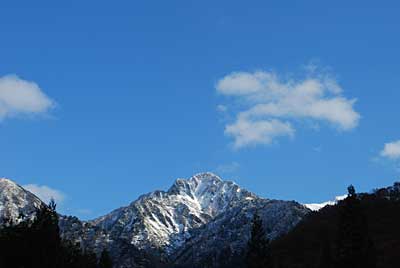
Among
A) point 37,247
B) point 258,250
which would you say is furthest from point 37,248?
point 258,250

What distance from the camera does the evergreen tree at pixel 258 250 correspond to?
58.8 meters

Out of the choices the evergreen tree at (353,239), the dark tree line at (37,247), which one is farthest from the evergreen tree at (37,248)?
the evergreen tree at (353,239)

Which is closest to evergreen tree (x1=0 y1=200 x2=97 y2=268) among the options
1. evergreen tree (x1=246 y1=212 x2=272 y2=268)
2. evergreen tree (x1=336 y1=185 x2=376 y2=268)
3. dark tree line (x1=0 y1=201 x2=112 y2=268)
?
dark tree line (x1=0 y1=201 x2=112 y2=268)

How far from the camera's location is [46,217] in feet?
203

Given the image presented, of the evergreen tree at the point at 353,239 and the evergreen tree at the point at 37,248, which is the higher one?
the evergreen tree at the point at 37,248

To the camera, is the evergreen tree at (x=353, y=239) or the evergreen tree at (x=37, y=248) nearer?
the evergreen tree at (x=353, y=239)

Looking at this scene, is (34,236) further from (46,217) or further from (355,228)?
(355,228)

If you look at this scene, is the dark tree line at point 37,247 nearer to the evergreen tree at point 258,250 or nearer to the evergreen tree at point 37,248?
the evergreen tree at point 37,248

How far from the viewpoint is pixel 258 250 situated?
59.2 meters

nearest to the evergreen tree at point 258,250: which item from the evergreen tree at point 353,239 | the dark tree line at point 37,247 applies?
the evergreen tree at point 353,239

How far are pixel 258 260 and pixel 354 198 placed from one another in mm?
11149

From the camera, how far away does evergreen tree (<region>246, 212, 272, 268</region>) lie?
58750 millimetres

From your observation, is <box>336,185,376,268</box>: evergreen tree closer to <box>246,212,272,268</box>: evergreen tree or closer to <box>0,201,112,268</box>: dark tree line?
<box>246,212,272,268</box>: evergreen tree

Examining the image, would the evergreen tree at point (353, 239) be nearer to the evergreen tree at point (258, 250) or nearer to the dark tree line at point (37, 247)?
the evergreen tree at point (258, 250)
